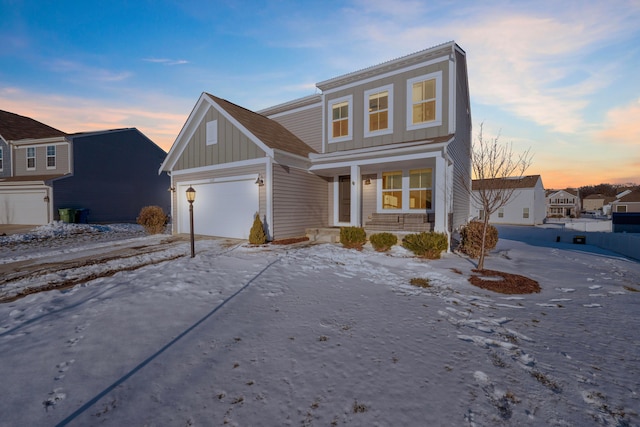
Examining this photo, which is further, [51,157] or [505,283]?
[51,157]

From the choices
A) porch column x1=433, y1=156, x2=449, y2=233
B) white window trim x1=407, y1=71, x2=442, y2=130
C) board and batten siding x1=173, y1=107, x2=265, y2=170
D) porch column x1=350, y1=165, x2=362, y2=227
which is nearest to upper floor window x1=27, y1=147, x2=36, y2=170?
board and batten siding x1=173, y1=107, x2=265, y2=170

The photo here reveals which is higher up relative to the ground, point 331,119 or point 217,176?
point 331,119

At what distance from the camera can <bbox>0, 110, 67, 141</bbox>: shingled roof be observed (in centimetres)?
2054

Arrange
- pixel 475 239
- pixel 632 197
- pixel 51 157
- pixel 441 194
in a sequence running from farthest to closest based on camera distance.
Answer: pixel 632 197 → pixel 51 157 → pixel 441 194 → pixel 475 239

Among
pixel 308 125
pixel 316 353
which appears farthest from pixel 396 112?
pixel 316 353

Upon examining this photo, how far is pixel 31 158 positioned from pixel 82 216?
7215mm

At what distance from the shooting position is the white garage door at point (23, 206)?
18.0 metres

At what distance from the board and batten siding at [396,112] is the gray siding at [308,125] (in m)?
0.79

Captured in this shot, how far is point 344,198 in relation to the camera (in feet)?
42.0

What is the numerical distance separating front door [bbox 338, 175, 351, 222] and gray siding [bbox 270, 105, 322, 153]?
6.63ft

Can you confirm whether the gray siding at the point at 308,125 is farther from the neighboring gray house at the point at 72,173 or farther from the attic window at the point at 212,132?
the neighboring gray house at the point at 72,173

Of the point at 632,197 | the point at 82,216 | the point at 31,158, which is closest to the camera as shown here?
the point at 82,216

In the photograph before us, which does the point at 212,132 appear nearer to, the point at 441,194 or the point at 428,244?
the point at 441,194

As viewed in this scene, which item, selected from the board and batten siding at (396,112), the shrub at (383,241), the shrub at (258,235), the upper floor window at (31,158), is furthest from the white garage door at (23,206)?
the shrub at (383,241)
